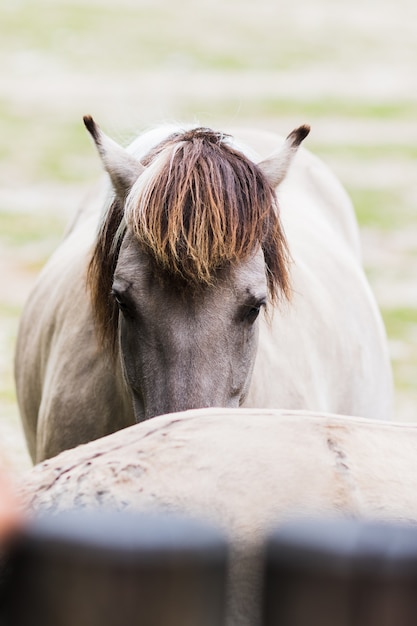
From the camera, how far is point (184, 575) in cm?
94

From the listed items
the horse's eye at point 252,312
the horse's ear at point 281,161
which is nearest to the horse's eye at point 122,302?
the horse's eye at point 252,312

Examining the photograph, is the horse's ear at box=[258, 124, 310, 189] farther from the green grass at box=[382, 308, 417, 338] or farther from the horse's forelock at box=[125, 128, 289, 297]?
the green grass at box=[382, 308, 417, 338]

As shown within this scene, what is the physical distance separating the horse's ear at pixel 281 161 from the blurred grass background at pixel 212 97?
0.77 metres

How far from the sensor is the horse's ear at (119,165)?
2666 mm

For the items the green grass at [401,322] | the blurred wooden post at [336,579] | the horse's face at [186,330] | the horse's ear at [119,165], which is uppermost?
the horse's ear at [119,165]

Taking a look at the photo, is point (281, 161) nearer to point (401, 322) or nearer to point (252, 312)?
point (252, 312)

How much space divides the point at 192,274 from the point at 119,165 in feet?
1.51

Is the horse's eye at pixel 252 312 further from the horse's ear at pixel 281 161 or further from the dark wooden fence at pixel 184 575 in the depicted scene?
the dark wooden fence at pixel 184 575

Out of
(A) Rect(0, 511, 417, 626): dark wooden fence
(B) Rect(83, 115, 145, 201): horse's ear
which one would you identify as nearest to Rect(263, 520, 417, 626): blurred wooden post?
(A) Rect(0, 511, 417, 626): dark wooden fence

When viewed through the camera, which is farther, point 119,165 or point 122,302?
point 119,165

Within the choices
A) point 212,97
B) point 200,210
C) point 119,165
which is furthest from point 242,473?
point 212,97

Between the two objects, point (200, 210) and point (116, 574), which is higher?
point (200, 210)

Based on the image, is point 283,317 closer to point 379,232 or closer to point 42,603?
point 42,603

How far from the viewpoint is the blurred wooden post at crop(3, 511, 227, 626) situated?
3.06ft
